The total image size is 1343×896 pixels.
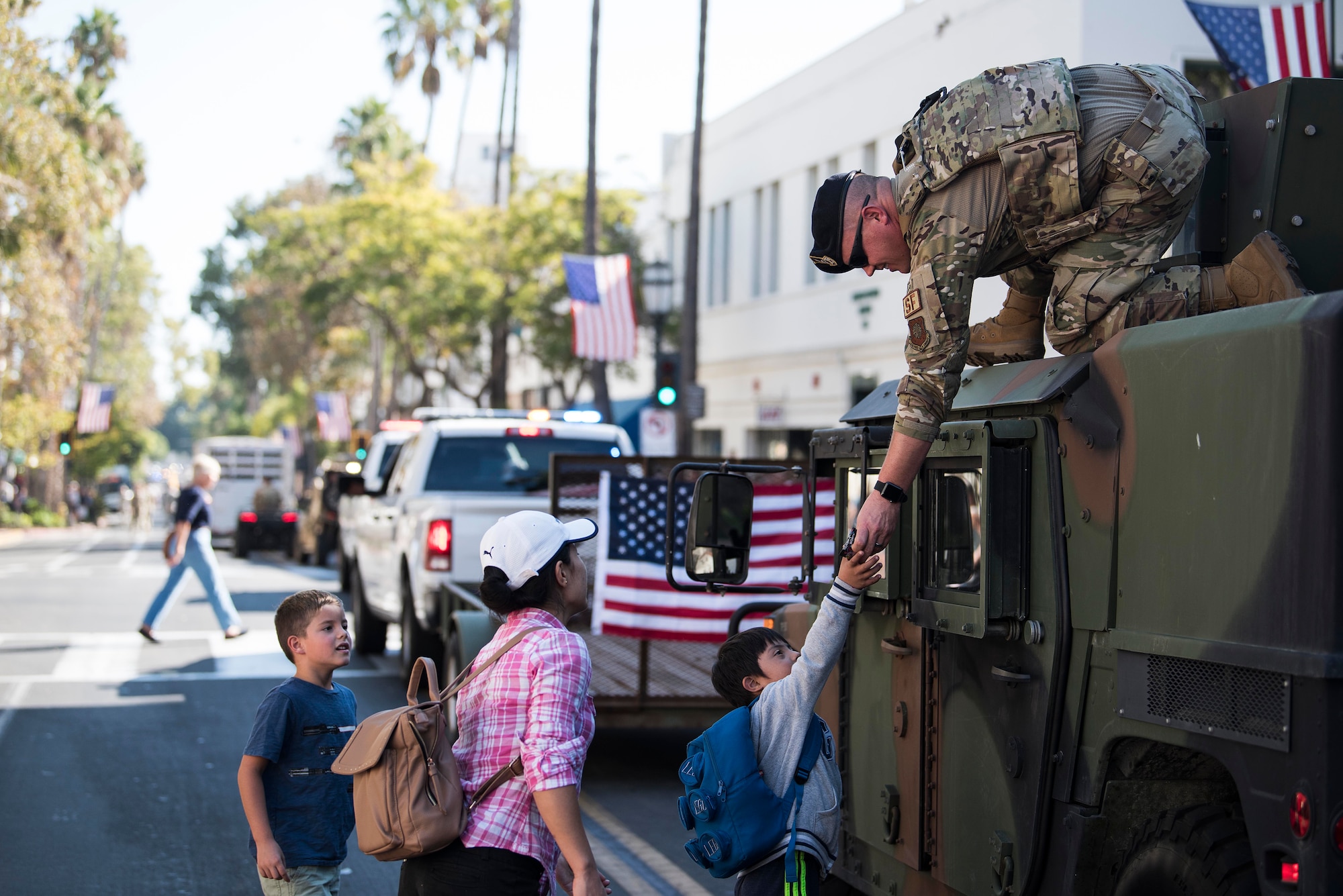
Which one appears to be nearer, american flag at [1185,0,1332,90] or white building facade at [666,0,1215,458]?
american flag at [1185,0,1332,90]

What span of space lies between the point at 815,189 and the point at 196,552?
13.2m

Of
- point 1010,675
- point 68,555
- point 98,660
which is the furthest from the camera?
point 68,555

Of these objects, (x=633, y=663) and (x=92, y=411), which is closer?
(x=633, y=663)

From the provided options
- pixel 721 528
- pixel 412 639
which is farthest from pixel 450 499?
pixel 721 528

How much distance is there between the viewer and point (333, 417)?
160 feet

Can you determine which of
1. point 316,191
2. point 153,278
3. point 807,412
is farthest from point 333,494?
point 153,278

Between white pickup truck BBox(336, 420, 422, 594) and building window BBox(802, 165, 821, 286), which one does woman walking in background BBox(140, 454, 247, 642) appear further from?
building window BBox(802, 165, 821, 286)

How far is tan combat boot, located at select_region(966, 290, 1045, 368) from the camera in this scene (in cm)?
438

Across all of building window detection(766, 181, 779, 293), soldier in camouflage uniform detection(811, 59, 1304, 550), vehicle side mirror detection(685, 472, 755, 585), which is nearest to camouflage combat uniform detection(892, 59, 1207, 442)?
soldier in camouflage uniform detection(811, 59, 1304, 550)

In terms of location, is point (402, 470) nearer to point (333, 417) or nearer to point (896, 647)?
point (896, 647)

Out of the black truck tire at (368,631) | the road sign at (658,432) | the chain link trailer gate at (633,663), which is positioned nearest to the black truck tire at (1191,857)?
the chain link trailer gate at (633,663)

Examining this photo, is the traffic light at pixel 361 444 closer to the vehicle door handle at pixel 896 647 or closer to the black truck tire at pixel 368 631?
the black truck tire at pixel 368 631

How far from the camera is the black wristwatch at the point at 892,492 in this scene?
12.1 ft

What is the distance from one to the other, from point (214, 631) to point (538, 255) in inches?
778
